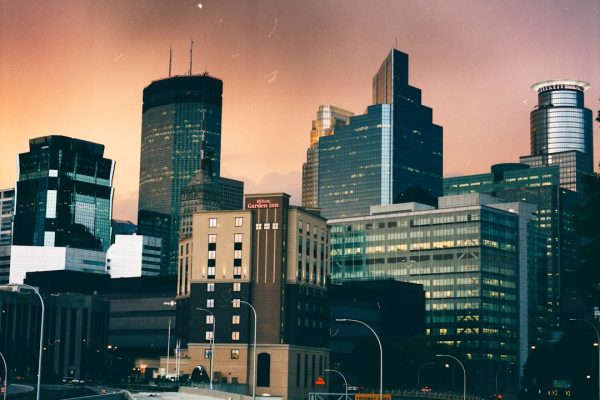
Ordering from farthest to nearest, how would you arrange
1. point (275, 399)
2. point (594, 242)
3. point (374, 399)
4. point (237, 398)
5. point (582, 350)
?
point (582, 350) → point (275, 399) → point (237, 398) → point (374, 399) → point (594, 242)

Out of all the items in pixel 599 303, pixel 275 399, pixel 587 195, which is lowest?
pixel 275 399

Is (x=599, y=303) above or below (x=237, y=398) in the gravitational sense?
above

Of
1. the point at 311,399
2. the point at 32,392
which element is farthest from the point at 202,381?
the point at 311,399

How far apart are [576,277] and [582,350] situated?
116m

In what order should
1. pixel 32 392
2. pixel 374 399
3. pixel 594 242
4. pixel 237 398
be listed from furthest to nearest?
1. pixel 32 392
2. pixel 237 398
3. pixel 374 399
4. pixel 594 242

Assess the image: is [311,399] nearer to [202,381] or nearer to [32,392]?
[32,392]

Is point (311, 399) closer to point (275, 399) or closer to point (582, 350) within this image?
point (275, 399)

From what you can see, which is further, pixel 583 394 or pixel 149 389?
pixel 583 394

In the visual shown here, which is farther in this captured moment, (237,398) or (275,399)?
(275,399)

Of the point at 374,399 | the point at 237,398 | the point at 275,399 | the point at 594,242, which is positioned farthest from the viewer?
the point at 275,399

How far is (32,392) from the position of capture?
498ft

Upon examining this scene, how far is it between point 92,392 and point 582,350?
9229 centimetres

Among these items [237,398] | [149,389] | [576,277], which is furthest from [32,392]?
[576,277]

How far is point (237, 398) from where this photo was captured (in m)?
115
